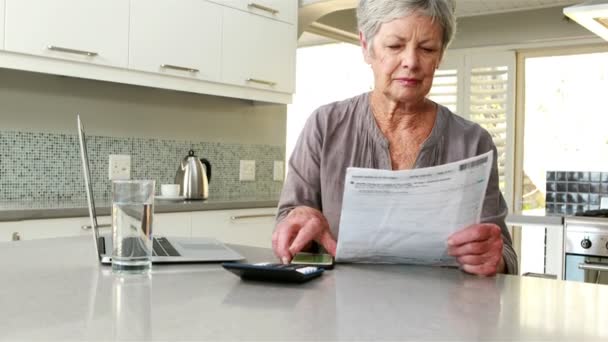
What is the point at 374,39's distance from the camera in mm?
1548

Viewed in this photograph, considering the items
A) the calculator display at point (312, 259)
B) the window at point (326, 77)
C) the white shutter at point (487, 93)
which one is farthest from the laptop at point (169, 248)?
the window at point (326, 77)

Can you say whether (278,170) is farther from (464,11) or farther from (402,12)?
(402,12)

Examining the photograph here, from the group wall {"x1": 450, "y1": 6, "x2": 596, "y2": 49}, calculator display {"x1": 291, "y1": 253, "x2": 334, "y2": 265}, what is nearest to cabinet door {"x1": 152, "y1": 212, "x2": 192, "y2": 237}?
calculator display {"x1": 291, "y1": 253, "x2": 334, "y2": 265}

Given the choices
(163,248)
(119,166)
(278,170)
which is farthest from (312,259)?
(278,170)

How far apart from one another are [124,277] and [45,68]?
1.84 metres

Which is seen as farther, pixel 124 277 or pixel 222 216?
pixel 222 216

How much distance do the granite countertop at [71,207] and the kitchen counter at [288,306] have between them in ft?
4.06

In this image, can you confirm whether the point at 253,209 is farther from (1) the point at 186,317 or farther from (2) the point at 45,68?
(1) the point at 186,317

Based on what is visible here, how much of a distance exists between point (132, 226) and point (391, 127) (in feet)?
2.46

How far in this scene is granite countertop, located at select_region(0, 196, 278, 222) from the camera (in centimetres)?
235

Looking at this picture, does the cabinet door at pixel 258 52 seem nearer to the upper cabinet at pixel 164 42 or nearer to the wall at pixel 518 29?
the upper cabinet at pixel 164 42

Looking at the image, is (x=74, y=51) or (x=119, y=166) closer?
(x=74, y=51)

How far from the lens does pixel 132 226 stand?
110 centimetres

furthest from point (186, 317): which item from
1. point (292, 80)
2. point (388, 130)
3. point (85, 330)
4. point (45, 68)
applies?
point (292, 80)
